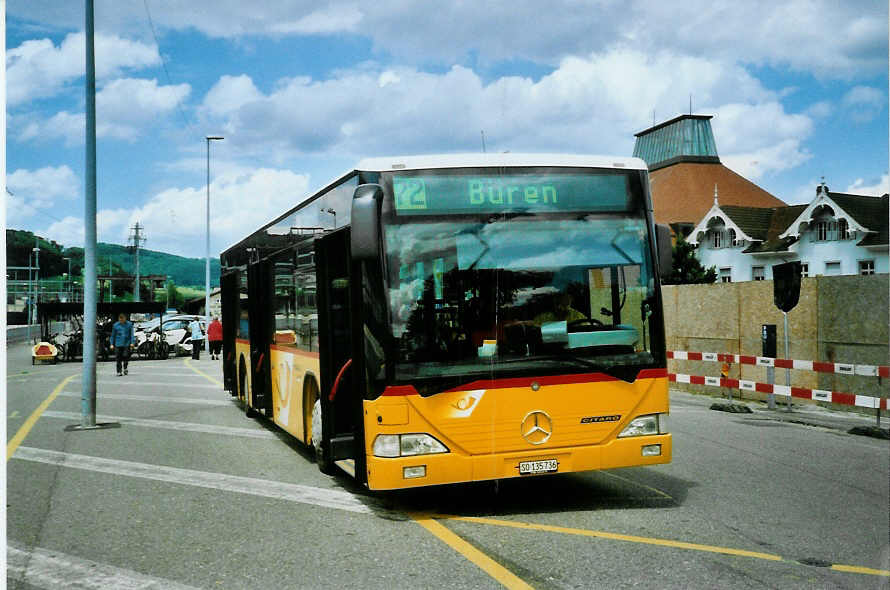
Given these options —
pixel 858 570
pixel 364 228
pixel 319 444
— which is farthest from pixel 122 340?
pixel 858 570

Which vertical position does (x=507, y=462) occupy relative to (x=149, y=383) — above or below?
above

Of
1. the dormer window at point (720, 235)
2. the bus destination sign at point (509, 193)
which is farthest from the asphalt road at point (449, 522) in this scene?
the dormer window at point (720, 235)

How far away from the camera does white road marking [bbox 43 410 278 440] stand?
1236 cm

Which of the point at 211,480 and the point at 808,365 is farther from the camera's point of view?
the point at 808,365

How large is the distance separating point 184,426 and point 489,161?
8.09 metres

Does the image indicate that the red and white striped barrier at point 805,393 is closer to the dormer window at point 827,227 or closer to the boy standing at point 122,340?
the boy standing at point 122,340

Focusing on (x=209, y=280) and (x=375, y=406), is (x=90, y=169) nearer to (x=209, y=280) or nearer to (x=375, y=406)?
(x=375, y=406)

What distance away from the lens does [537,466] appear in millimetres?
6844

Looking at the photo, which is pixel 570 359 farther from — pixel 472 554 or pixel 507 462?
pixel 472 554

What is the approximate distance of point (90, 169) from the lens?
550 inches

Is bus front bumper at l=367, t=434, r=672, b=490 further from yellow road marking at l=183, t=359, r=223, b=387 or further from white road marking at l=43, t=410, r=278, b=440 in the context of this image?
yellow road marking at l=183, t=359, r=223, b=387

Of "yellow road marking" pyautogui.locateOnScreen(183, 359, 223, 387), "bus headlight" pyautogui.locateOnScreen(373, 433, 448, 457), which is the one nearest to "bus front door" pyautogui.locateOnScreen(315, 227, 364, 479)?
"bus headlight" pyautogui.locateOnScreen(373, 433, 448, 457)

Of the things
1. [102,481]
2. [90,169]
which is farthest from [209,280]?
[102,481]

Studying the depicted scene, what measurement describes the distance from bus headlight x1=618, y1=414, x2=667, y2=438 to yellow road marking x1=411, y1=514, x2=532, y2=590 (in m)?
1.65
